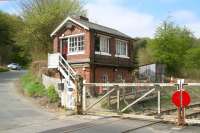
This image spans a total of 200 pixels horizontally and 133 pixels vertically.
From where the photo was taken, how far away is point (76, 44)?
37.3m

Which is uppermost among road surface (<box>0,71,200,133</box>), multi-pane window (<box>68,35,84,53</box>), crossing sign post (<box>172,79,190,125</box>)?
multi-pane window (<box>68,35,84,53</box>)

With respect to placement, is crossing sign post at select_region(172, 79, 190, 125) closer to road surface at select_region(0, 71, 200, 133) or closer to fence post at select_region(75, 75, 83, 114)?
road surface at select_region(0, 71, 200, 133)

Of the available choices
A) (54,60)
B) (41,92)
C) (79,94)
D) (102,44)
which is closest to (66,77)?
(41,92)

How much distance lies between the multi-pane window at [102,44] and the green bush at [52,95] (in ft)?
30.1

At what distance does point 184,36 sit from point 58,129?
45.3m

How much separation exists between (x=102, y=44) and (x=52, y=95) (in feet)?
37.4

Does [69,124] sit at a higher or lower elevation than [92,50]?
lower

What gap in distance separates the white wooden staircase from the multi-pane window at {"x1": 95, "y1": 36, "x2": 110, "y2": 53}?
3.40 m

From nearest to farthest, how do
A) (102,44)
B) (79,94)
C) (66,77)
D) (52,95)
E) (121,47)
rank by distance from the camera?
(79,94), (52,95), (66,77), (102,44), (121,47)

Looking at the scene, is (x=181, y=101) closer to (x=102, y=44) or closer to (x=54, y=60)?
(x=54, y=60)

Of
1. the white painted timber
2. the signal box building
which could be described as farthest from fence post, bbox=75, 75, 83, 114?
the signal box building

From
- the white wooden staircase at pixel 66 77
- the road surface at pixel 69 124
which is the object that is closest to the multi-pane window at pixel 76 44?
the white wooden staircase at pixel 66 77

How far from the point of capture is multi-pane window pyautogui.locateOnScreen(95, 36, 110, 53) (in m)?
37.0

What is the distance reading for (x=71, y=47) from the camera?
37688 mm
